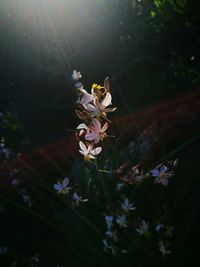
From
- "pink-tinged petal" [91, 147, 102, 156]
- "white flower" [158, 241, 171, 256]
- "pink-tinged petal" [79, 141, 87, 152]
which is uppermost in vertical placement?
"pink-tinged petal" [79, 141, 87, 152]

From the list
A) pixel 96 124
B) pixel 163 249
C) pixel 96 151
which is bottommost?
pixel 163 249

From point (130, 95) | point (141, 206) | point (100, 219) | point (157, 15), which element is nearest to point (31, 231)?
point (100, 219)

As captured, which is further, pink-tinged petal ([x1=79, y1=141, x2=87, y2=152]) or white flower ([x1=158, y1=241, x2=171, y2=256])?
white flower ([x1=158, y1=241, x2=171, y2=256])

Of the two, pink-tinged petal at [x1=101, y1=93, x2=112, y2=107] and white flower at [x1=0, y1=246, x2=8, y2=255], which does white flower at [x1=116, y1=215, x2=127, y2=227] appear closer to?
pink-tinged petal at [x1=101, y1=93, x2=112, y2=107]

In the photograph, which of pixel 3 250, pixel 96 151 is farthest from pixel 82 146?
pixel 3 250

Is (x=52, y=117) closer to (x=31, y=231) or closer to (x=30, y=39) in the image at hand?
(x=30, y=39)

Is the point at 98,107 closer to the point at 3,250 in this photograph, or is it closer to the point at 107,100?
the point at 107,100

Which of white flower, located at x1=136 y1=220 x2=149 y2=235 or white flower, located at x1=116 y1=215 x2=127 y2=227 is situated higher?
white flower, located at x1=116 y1=215 x2=127 y2=227

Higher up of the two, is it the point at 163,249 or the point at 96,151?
the point at 96,151

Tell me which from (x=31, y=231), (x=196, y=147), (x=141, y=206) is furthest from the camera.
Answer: (x=31, y=231)

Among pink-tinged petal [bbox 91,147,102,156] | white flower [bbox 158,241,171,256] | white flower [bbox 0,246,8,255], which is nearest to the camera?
pink-tinged petal [bbox 91,147,102,156]

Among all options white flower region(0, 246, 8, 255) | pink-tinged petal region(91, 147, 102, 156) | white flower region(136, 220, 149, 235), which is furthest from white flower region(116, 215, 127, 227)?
white flower region(0, 246, 8, 255)
